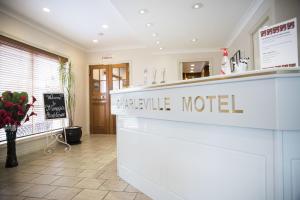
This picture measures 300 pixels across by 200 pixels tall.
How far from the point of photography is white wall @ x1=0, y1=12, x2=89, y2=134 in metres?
3.75

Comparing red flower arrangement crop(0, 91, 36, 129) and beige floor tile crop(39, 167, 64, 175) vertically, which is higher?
red flower arrangement crop(0, 91, 36, 129)

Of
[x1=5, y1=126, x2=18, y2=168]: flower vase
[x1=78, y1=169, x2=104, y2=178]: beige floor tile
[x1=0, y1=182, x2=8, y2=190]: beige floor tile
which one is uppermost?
[x1=5, y1=126, x2=18, y2=168]: flower vase

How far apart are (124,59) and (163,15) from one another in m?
2.87

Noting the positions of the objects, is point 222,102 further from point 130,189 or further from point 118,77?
point 118,77

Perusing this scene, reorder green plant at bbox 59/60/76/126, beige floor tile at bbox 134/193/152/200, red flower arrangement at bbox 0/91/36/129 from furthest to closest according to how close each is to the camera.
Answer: green plant at bbox 59/60/76/126
red flower arrangement at bbox 0/91/36/129
beige floor tile at bbox 134/193/152/200

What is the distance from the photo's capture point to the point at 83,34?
508cm

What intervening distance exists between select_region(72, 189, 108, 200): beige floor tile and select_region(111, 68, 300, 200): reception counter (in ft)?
1.58

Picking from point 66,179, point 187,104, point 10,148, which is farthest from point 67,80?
point 187,104

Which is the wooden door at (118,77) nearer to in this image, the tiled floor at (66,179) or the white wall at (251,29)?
the tiled floor at (66,179)

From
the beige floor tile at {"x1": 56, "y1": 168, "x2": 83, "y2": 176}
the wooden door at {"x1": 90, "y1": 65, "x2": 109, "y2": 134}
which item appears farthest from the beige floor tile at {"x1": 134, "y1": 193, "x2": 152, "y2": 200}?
the wooden door at {"x1": 90, "y1": 65, "x2": 109, "y2": 134}

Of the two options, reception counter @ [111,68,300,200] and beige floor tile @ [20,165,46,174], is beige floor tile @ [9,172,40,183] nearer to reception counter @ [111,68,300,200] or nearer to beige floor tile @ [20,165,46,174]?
beige floor tile @ [20,165,46,174]

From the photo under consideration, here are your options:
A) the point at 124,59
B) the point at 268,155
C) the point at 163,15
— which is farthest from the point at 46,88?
the point at 268,155

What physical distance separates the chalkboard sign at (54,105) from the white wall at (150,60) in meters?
2.32

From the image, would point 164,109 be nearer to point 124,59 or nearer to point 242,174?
point 242,174
